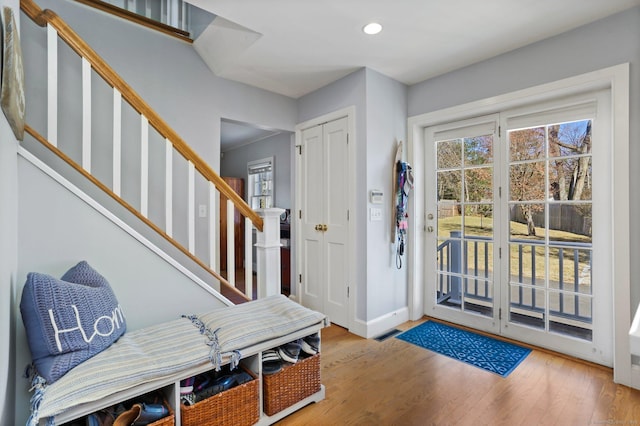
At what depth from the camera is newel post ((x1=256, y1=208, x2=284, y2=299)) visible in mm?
2309

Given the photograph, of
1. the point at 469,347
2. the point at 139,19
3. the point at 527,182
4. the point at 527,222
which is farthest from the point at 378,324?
the point at 139,19

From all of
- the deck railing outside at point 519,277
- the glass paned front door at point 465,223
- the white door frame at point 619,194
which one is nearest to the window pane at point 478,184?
the glass paned front door at point 465,223

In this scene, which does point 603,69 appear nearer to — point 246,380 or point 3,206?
point 246,380

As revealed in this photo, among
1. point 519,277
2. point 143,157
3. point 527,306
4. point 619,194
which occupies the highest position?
point 143,157

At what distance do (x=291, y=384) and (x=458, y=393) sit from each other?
43.5 inches

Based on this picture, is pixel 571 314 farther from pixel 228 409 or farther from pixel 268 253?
pixel 228 409

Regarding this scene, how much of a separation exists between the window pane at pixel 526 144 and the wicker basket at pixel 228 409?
2.78 m

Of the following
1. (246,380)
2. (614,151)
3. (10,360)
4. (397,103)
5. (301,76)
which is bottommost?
(246,380)

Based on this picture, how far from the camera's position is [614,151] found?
2.16 meters

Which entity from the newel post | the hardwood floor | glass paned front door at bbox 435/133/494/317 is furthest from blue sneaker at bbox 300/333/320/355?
glass paned front door at bbox 435/133/494/317

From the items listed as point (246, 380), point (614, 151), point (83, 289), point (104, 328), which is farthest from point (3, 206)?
point (614, 151)

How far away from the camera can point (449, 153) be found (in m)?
3.26

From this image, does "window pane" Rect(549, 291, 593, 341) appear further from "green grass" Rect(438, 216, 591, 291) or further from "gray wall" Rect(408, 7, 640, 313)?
"gray wall" Rect(408, 7, 640, 313)

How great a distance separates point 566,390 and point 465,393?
0.68 meters
